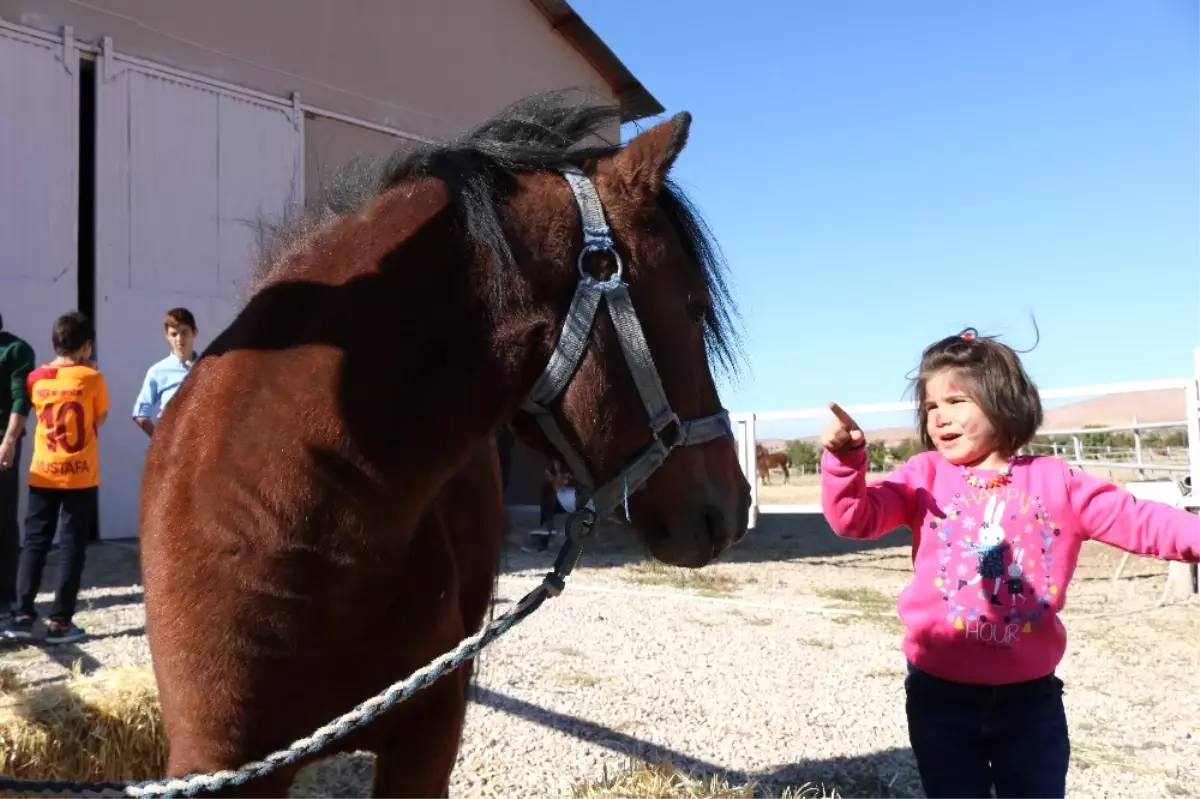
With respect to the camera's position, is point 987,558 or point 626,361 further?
point 987,558

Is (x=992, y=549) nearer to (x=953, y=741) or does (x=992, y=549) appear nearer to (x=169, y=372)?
(x=953, y=741)

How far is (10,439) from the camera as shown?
4.65 metres

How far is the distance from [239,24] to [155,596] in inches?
345

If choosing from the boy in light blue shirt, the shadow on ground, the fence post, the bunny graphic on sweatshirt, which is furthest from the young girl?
the fence post

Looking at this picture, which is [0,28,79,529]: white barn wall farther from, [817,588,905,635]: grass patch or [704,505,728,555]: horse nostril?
[704,505,728,555]: horse nostril

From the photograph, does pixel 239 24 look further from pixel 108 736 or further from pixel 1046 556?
pixel 1046 556


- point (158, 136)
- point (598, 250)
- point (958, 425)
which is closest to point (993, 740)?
point (958, 425)

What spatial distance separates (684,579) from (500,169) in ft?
20.4

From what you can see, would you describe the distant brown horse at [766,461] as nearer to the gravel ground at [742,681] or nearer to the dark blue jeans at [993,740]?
the gravel ground at [742,681]

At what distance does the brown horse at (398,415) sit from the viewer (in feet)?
4.71

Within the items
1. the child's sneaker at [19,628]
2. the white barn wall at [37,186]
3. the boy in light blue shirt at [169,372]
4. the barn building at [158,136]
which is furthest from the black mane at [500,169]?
the white barn wall at [37,186]

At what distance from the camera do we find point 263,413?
147cm

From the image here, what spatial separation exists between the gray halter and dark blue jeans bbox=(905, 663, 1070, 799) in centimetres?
110

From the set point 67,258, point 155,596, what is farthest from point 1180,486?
point 67,258
